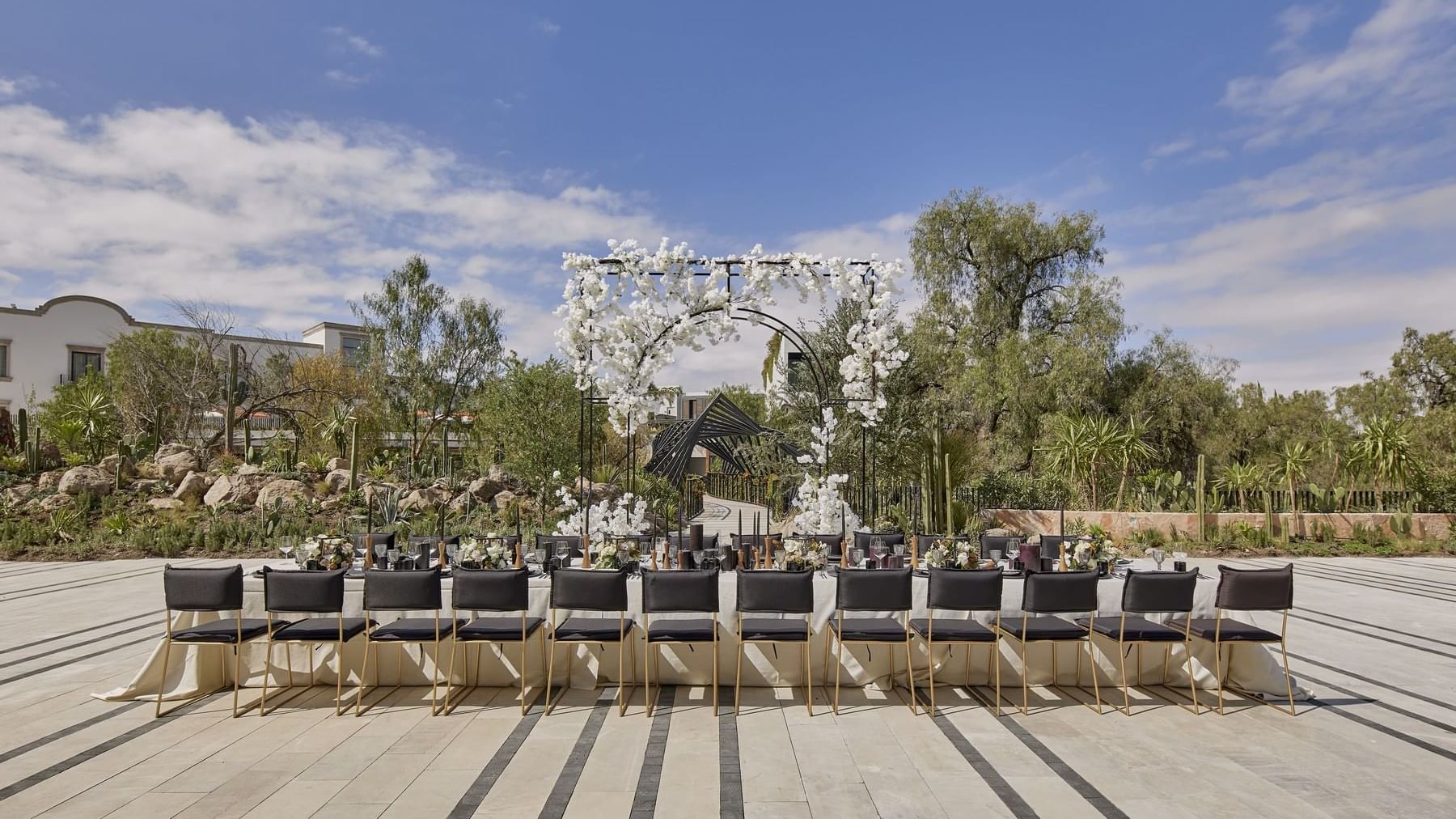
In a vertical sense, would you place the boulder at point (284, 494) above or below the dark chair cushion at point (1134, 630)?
above

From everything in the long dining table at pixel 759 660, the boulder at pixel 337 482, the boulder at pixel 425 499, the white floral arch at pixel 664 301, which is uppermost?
the white floral arch at pixel 664 301

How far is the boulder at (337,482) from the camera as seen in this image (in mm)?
14828

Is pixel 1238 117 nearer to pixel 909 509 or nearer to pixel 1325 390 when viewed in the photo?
pixel 909 509

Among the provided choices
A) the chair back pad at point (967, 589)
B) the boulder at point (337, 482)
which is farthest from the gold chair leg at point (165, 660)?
the boulder at point (337, 482)

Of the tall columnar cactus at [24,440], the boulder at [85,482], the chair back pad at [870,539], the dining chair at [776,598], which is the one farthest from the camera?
the tall columnar cactus at [24,440]

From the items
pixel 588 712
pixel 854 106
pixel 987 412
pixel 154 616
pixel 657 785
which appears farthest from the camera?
pixel 987 412

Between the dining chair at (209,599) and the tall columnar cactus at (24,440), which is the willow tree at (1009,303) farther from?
the tall columnar cactus at (24,440)

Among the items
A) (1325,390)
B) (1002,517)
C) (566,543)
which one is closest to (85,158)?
(566,543)

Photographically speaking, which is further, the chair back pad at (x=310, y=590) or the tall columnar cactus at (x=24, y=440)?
the tall columnar cactus at (x=24, y=440)

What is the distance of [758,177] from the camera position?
11.5 metres

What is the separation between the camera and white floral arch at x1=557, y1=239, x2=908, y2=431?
763 centimetres

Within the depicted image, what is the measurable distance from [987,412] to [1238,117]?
812 centimetres

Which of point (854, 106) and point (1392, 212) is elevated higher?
point (854, 106)

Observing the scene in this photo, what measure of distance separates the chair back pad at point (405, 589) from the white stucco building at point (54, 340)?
25429 mm
